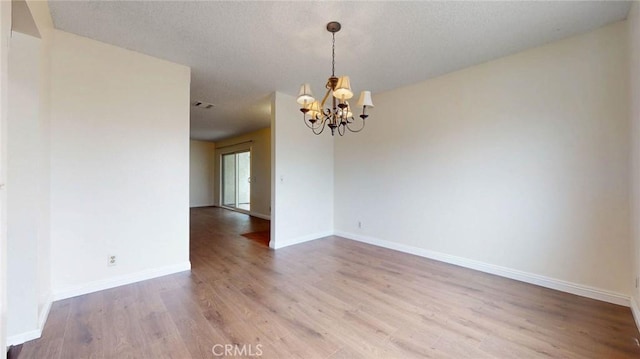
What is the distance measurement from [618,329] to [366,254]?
7.99 feet

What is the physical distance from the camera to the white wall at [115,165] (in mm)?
2396

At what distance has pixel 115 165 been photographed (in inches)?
105

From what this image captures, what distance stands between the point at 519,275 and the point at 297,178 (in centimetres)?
323

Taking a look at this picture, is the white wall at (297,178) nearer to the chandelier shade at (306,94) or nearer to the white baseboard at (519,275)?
the white baseboard at (519,275)

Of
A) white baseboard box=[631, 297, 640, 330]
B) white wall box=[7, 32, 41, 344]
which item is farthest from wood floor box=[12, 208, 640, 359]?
white wall box=[7, 32, 41, 344]

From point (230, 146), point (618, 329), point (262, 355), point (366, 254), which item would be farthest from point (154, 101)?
point (230, 146)

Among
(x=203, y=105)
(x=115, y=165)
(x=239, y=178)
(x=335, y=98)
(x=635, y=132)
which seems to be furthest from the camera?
(x=239, y=178)

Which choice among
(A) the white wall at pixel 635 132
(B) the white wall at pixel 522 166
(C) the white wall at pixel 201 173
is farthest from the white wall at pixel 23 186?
(C) the white wall at pixel 201 173

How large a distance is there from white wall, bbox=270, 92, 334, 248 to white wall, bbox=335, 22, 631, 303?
1104mm

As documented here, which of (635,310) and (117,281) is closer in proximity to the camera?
(635,310)

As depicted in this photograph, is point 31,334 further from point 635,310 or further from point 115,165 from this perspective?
point 635,310

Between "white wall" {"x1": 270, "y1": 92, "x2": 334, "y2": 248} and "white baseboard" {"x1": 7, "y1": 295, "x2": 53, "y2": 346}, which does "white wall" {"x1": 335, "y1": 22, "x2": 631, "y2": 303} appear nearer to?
"white wall" {"x1": 270, "y1": 92, "x2": 334, "y2": 248}

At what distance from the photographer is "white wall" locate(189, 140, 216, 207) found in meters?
9.05

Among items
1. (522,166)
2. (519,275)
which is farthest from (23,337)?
(522,166)
